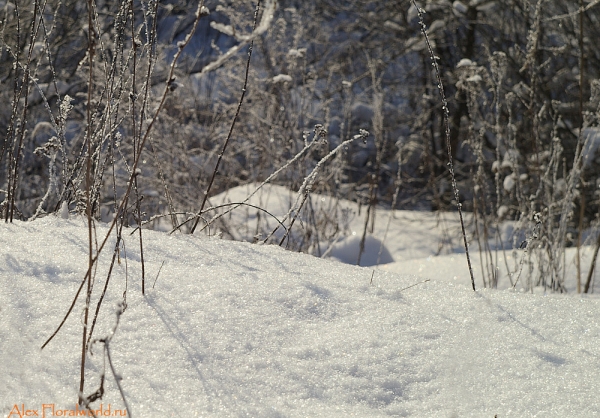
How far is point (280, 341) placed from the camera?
119cm

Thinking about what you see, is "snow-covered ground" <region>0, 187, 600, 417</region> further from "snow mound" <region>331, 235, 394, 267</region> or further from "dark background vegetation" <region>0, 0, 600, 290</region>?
"snow mound" <region>331, 235, 394, 267</region>

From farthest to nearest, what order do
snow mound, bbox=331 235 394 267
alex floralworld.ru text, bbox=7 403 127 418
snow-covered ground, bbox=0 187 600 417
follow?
snow mound, bbox=331 235 394 267 < snow-covered ground, bbox=0 187 600 417 < alex floralworld.ru text, bbox=7 403 127 418

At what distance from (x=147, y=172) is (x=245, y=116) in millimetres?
1392

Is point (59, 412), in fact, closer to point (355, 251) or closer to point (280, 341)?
point (280, 341)

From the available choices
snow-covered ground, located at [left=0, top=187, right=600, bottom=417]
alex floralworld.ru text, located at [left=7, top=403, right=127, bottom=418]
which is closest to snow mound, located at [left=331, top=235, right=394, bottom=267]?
snow-covered ground, located at [left=0, top=187, right=600, bottom=417]

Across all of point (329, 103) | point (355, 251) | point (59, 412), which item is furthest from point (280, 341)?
point (329, 103)

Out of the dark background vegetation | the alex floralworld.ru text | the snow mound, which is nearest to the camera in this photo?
the alex floralworld.ru text

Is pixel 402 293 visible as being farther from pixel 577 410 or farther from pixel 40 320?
pixel 40 320

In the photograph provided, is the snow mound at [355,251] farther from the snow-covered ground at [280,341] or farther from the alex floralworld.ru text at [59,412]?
the alex floralworld.ru text at [59,412]

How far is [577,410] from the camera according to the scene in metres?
1.04

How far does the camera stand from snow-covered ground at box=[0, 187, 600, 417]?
1.02 metres

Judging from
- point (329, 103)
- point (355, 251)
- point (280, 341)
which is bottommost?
point (355, 251)

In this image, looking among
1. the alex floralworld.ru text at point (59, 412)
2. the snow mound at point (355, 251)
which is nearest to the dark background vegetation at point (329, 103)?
the snow mound at point (355, 251)

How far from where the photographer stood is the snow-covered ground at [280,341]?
40.2 inches
